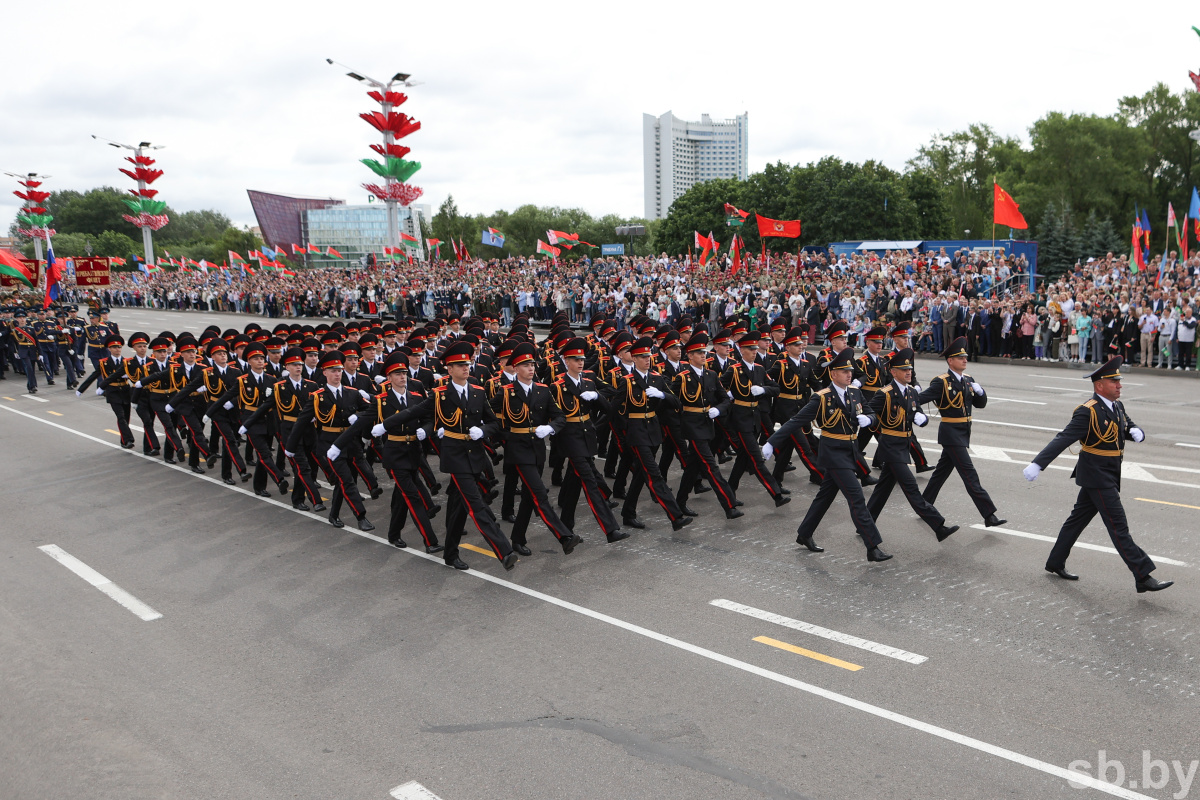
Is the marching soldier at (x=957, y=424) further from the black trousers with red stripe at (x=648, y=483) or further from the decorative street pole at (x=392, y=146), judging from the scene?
the decorative street pole at (x=392, y=146)

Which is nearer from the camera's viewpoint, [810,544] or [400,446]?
[810,544]

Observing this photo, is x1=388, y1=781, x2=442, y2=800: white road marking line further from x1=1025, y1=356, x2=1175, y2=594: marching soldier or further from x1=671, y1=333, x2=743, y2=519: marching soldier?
x1=1025, y1=356, x2=1175, y2=594: marching soldier

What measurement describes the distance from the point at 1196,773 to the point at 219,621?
6645 millimetres

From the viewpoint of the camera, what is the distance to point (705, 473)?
995 centimetres

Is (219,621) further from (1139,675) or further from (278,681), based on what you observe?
(1139,675)

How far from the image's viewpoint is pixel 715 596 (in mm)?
A: 7422

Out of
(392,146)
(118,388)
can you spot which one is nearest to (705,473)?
(118,388)

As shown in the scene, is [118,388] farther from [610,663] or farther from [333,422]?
[610,663]

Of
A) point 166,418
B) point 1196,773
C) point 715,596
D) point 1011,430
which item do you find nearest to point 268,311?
point 166,418

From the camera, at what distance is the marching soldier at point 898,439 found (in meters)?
8.51

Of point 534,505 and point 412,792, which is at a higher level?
point 534,505

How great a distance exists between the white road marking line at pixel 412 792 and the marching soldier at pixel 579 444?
422cm

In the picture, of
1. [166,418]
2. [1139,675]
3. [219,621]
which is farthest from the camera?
[166,418]

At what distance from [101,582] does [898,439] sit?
7609 millimetres
